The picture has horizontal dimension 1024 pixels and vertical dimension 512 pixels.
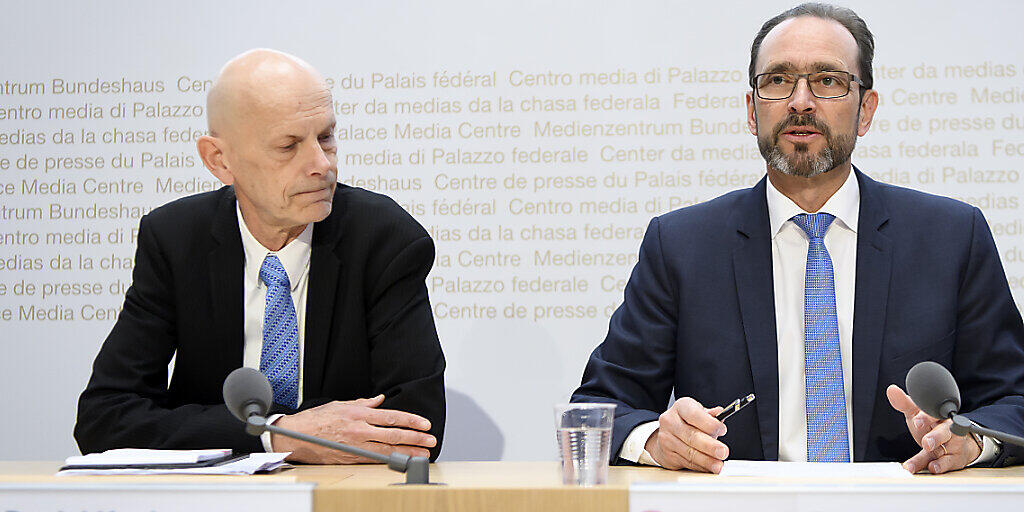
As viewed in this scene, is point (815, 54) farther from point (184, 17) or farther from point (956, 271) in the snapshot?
point (184, 17)

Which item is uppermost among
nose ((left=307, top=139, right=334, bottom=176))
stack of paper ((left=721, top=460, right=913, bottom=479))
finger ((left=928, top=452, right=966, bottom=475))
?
nose ((left=307, top=139, right=334, bottom=176))

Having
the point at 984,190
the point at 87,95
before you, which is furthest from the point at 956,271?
the point at 87,95

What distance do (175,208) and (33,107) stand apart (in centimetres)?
121

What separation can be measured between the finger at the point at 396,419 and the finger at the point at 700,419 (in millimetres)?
617

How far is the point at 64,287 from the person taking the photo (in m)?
3.53

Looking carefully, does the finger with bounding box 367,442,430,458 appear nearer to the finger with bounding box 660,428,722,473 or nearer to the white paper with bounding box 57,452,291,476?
the white paper with bounding box 57,452,291,476

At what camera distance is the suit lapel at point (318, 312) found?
2551 millimetres

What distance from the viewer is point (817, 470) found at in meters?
1.73

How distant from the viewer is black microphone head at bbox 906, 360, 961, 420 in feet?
5.69

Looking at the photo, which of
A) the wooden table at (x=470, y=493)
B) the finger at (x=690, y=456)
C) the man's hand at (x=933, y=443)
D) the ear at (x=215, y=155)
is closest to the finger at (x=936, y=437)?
the man's hand at (x=933, y=443)

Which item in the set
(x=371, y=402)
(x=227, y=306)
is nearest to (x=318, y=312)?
(x=227, y=306)

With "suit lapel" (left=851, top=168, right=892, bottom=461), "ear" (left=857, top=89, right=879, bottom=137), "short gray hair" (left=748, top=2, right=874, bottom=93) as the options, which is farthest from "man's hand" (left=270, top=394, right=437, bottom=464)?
"ear" (left=857, top=89, right=879, bottom=137)

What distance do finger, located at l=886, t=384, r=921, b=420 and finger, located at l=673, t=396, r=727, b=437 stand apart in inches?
12.5

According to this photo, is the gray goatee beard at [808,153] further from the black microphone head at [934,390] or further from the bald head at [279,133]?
the bald head at [279,133]
